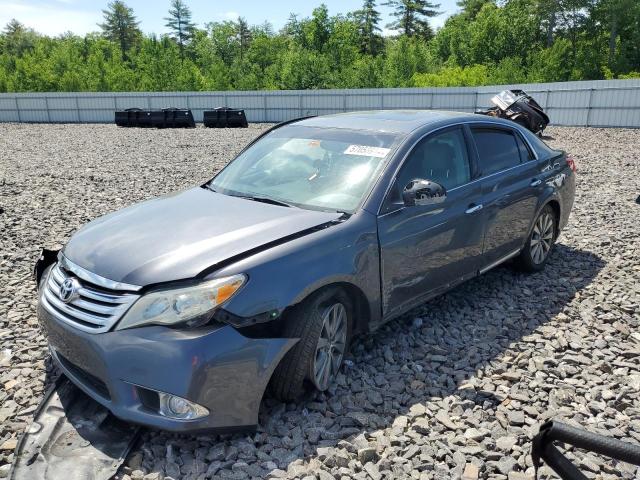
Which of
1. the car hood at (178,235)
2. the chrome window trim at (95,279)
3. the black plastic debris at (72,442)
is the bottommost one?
the black plastic debris at (72,442)

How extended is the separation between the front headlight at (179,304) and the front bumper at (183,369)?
0.05 m

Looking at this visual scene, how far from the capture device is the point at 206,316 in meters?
2.69

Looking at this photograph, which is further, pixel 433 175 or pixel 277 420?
pixel 433 175

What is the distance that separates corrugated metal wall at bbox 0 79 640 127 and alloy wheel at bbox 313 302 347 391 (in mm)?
23648

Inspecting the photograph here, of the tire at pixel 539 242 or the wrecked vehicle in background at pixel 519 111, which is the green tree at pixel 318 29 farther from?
the tire at pixel 539 242

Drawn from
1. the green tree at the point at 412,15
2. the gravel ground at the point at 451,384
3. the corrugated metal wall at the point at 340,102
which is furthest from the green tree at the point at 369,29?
the gravel ground at the point at 451,384

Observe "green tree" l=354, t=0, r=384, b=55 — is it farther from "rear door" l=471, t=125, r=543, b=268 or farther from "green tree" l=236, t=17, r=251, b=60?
"rear door" l=471, t=125, r=543, b=268

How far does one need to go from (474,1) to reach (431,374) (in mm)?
86826

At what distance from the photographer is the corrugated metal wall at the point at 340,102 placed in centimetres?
2305

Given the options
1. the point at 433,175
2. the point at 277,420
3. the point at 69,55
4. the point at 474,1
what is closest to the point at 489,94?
the point at 433,175

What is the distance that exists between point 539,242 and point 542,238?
2.5 inches

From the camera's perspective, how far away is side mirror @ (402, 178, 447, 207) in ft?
11.9

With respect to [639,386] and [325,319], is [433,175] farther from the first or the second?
[639,386]

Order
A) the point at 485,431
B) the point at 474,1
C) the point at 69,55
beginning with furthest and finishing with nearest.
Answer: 1. the point at 474,1
2. the point at 69,55
3. the point at 485,431
